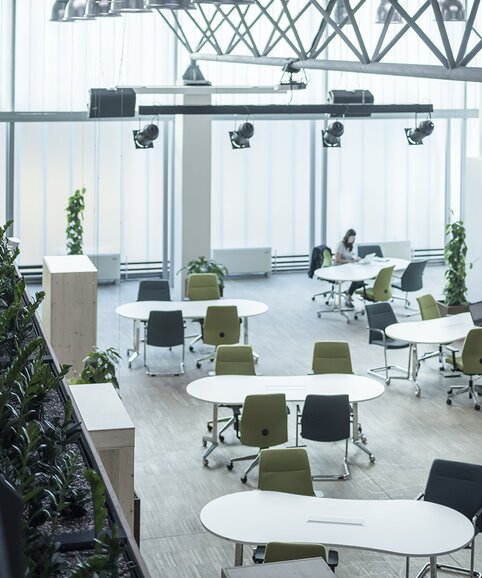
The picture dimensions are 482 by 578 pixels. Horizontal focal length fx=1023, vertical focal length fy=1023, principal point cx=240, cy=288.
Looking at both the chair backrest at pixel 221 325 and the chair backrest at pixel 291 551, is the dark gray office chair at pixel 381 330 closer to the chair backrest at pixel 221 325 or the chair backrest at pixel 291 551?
the chair backrest at pixel 221 325

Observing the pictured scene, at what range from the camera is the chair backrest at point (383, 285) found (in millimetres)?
16000

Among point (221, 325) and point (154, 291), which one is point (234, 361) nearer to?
point (221, 325)

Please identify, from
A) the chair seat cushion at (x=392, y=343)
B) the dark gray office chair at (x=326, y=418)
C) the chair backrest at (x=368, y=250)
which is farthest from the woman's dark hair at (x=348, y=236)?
the dark gray office chair at (x=326, y=418)

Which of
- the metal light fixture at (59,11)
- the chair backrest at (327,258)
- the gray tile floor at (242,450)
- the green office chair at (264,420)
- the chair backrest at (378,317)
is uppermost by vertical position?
the metal light fixture at (59,11)

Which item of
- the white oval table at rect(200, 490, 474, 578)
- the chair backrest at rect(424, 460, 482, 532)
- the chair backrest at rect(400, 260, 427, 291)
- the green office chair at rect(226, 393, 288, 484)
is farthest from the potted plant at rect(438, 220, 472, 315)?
the white oval table at rect(200, 490, 474, 578)

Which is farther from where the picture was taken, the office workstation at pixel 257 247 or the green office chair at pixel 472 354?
the green office chair at pixel 472 354

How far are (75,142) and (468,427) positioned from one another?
32.9ft

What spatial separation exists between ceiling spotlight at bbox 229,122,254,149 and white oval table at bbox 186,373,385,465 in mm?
6284

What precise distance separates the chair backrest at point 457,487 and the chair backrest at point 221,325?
5.76 m

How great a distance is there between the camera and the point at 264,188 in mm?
20031

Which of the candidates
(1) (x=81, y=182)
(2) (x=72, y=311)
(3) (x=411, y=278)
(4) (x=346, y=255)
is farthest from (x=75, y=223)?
(2) (x=72, y=311)

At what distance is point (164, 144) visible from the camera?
62.4 ft

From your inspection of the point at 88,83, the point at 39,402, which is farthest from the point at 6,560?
the point at 88,83

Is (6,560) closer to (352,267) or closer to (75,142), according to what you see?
(352,267)
